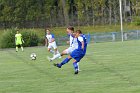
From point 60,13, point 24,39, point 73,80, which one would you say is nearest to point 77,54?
point 73,80

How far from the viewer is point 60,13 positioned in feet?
245

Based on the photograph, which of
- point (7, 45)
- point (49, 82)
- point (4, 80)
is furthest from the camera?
point (7, 45)

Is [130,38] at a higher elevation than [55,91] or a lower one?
lower

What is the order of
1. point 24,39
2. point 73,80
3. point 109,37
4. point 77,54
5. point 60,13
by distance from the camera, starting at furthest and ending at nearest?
point 60,13, point 109,37, point 24,39, point 77,54, point 73,80

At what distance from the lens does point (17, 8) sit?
72.3 metres

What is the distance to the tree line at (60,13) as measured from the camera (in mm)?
71875

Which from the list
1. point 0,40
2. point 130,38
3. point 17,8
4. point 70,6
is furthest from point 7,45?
point 70,6

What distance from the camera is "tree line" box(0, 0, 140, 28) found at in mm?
71875

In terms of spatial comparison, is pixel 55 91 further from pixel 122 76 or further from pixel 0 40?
pixel 0 40

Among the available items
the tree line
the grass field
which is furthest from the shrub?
the grass field

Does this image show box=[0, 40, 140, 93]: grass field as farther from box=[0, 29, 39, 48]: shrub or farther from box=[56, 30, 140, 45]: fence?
box=[56, 30, 140, 45]: fence

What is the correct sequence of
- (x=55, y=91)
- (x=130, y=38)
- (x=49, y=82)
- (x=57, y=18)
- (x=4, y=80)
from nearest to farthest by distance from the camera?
(x=55, y=91) < (x=49, y=82) < (x=4, y=80) < (x=130, y=38) < (x=57, y=18)

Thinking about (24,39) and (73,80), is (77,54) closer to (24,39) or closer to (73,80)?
(73,80)

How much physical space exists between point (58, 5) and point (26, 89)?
62.0 m
